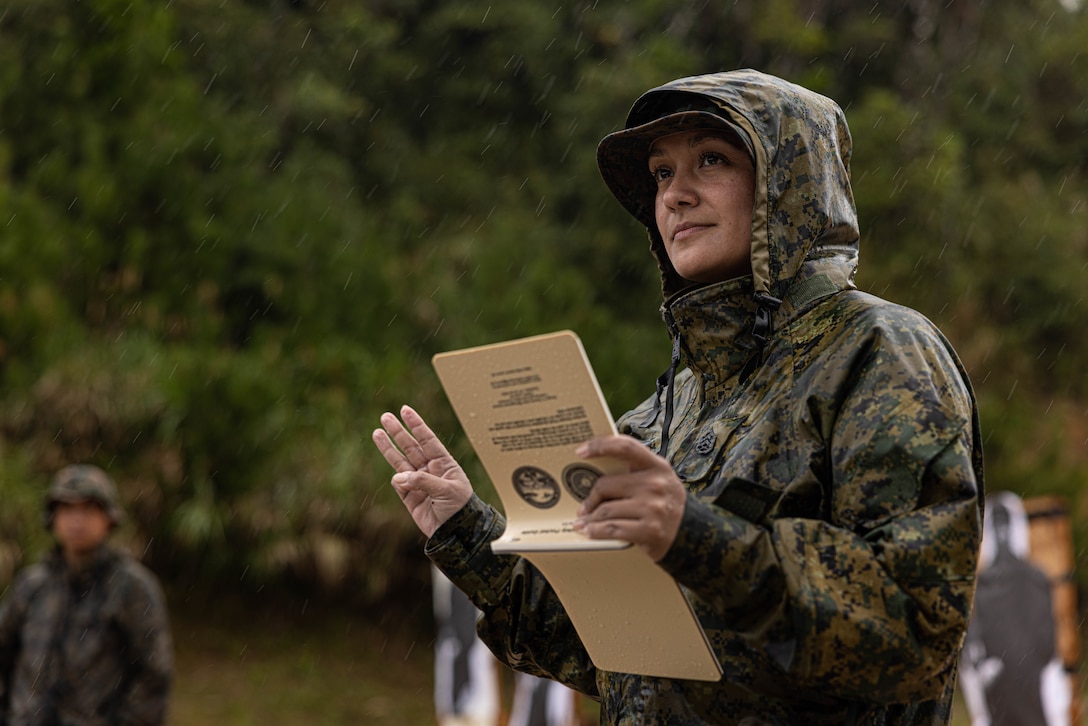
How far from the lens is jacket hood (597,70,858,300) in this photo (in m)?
2.46

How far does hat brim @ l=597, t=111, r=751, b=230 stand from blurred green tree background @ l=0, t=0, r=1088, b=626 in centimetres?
847

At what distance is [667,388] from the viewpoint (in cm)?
285

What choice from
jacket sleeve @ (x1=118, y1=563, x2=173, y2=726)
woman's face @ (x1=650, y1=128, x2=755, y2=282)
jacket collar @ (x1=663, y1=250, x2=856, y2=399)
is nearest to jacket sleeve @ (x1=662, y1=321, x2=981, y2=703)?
jacket collar @ (x1=663, y1=250, x2=856, y2=399)

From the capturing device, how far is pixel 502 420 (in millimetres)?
2146

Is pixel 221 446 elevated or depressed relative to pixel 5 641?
depressed

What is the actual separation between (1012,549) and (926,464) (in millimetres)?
7055

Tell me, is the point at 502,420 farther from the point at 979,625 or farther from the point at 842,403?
the point at 979,625

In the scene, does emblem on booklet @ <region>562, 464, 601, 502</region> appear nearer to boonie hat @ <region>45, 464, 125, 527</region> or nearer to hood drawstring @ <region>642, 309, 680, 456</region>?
hood drawstring @ <region>642, 309, 680, 456</region>

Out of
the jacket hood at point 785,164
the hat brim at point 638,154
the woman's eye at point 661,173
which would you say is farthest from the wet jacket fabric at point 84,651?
the jacket hood at point 785,164

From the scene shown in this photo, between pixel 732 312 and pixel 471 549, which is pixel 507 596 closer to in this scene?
pixel 471 549

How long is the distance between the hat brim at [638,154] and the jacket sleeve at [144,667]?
4.82m

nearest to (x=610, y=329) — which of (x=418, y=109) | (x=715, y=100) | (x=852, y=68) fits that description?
(x=418, y=109)

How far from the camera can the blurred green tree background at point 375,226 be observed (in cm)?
1154

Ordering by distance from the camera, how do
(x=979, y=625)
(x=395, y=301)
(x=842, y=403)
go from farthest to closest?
1. (x=395, y=301)
2. (x=979, y=625)
3. (x=842, y=403)
